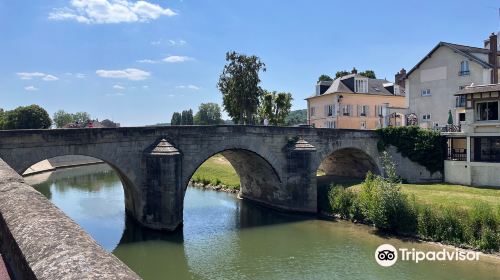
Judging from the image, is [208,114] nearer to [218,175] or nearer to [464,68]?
[218,175]

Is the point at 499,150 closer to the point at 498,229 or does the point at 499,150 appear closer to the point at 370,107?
the point at 498,229

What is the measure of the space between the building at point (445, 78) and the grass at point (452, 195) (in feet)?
23.7

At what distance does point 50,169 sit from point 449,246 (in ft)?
158

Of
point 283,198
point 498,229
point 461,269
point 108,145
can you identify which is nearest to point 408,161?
point 283,198

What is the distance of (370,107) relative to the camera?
145ft

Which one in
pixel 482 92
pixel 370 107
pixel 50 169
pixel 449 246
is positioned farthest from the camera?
pixel 50 169

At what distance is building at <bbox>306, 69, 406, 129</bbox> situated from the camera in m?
42.2

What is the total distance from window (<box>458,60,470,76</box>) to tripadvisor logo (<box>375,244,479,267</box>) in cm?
1785

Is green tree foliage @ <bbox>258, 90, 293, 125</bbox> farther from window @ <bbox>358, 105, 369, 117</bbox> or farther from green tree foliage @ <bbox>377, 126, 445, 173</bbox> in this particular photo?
green tree foliage @ <bbox>377, 126, 445, 173</bbox>

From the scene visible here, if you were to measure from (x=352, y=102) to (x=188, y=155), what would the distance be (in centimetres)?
2429

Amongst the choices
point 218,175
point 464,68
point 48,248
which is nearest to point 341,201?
point 464,68

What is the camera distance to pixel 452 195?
78.1 ft

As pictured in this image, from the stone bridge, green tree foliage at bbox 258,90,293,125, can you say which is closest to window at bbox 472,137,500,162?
the stone bridge

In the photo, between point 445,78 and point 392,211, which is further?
point 445,78
